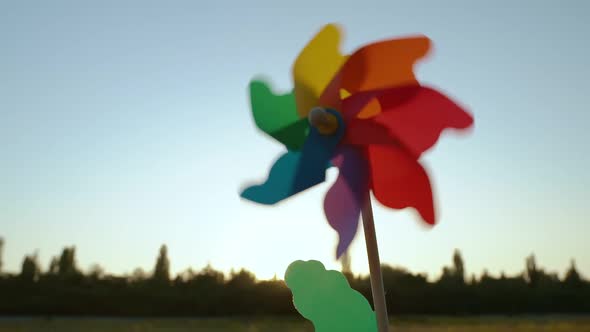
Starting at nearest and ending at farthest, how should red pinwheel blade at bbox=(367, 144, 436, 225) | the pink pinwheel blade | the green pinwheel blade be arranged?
red pinwheel blade at bbox=(367, 144, 436, 225)
the pink pinwheel blade
the green pinwheel blade

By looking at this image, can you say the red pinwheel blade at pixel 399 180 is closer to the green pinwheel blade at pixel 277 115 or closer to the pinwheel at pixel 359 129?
the pinwheel at pixel 359 129

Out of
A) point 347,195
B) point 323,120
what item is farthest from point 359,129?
point 347,195

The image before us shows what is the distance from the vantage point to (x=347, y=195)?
179cm

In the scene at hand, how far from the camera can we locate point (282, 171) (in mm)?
1876

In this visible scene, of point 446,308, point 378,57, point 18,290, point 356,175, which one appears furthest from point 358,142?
point 18,290

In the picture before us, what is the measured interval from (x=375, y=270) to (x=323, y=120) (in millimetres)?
550

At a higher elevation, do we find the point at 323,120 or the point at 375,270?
the point at 323,120

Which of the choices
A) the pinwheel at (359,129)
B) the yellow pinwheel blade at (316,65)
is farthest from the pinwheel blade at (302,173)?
the yellow pinwheel blade at (316,65)

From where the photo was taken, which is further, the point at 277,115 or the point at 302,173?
the point at 277,115

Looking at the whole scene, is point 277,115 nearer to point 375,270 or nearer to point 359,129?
point 359,129

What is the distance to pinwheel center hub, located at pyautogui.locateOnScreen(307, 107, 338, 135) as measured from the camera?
1.73m

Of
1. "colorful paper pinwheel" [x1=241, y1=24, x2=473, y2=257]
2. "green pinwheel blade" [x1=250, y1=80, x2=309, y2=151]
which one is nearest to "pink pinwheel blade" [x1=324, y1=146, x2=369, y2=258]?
"colorful paper pinwheel" [x1=241, y1=24, x2=473, y2=257]

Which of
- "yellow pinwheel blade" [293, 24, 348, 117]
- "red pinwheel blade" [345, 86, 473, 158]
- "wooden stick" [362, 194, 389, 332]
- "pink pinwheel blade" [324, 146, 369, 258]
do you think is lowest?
"wooden stick" [362, 194, 389, 332]

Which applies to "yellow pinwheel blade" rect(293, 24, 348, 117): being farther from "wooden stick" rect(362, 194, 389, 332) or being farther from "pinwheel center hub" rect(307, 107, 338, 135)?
"wooden stick" rect(362, 194, 389, 332)
